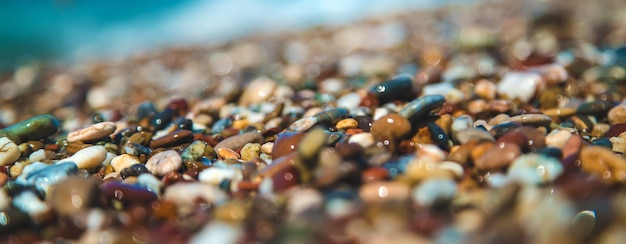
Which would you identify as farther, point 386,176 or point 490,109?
point 490,109

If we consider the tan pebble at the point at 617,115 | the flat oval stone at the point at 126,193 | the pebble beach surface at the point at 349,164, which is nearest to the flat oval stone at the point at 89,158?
the pebble beach surface at the point at 349,164

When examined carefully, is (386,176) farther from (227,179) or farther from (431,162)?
(227,179)

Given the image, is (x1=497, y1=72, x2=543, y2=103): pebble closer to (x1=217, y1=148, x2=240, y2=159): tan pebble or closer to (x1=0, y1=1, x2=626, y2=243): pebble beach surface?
(x1=0, y1=1, x2=626, y2=243): pebble beach surface

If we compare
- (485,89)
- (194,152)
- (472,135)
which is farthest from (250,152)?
(485,89)

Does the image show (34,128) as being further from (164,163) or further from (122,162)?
(164,163)

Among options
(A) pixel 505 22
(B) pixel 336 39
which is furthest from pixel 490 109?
(B) pixel 336 39

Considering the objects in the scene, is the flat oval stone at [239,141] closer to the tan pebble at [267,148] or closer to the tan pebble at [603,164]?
the tan pebble at [267,148]
